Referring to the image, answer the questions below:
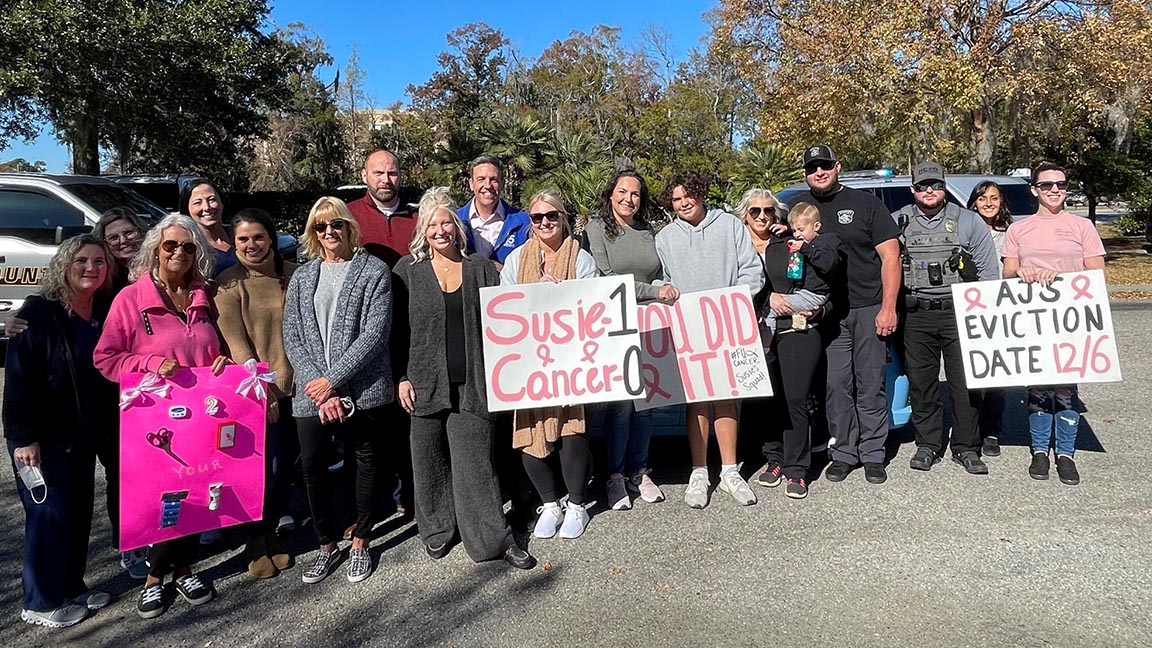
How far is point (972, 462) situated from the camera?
498cm

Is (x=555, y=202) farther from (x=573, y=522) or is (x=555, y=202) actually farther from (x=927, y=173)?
(x=927, y=173)

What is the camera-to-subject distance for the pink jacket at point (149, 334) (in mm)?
3402

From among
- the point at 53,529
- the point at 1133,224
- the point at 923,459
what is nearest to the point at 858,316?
the point at 923,459

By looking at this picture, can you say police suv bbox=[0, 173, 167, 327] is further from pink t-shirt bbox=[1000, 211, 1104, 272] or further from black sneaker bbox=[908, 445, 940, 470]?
pink t-shirt bbox=[1000, 211, 1104, 272]

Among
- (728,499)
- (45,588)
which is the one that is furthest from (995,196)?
(45,588)

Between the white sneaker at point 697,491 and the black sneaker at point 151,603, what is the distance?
2687 millimetres

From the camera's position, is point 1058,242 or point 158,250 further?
point 1058,242

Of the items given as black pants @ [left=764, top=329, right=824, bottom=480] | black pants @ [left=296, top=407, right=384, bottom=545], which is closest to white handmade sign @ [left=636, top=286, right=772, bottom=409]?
black pants @ [left=764, top=329, right=824, bottom=480]

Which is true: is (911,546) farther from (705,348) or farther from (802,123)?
(802,123)

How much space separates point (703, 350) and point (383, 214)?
1.99 meters

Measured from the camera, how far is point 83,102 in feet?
55.9

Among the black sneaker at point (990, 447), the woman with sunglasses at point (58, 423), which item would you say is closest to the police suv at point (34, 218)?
the woman with sunglasses at point (58, 423)

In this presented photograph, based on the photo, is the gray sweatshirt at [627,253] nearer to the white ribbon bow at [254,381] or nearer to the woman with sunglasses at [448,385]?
the woman with sunglasses at [448,385]

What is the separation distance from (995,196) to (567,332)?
10.7ft
